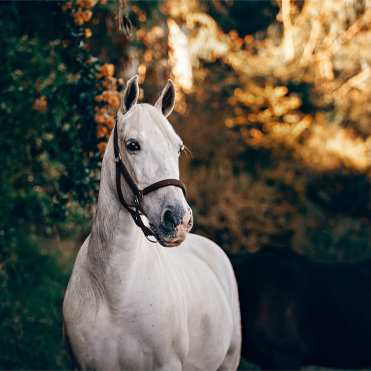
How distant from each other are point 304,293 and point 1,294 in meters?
3.30

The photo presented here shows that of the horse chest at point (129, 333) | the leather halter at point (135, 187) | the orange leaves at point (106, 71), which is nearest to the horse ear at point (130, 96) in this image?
the leather halter at point (135, 187)

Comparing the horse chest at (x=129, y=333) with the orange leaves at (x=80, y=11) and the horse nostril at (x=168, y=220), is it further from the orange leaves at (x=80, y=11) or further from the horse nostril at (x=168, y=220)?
the orange leaves at (x=80, y=11)

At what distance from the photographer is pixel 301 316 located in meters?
3.71

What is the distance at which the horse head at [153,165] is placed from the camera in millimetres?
1772

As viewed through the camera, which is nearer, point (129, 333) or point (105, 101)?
point (129, 333)

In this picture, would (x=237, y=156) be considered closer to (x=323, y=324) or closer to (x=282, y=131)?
(x=282, y=131)

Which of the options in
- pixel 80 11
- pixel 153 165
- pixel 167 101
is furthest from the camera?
pixel 80 11

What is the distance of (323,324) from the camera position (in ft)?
12.3

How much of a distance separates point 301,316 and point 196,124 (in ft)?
19.1

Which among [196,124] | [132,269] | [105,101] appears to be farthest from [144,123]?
[196,124]

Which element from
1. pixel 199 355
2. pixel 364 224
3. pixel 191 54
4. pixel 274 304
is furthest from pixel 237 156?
pixel 199 355

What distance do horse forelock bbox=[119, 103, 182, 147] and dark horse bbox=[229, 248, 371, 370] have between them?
2.34 metres

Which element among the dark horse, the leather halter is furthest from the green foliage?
the leather halter

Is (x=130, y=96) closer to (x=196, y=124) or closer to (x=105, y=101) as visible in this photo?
(x=105, y=101)
